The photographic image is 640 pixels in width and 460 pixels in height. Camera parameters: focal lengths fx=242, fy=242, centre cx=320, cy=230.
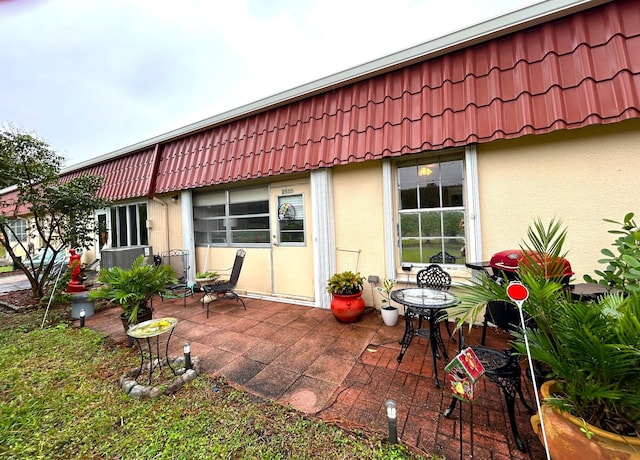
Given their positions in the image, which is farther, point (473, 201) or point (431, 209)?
point (431, 209)

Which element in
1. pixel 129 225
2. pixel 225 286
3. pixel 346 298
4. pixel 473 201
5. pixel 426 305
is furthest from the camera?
pixel 129 225

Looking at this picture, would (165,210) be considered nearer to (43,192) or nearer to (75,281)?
(43,192)

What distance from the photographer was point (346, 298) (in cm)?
354

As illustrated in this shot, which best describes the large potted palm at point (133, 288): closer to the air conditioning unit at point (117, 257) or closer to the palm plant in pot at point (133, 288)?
the palm plant in pot at point (133, 288)

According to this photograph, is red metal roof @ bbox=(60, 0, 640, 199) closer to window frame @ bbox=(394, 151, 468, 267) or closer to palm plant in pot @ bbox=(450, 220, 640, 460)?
window frame @ bbox=(394, 151, 468, 267)

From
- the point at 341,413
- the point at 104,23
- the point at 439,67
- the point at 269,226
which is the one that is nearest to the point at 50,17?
the point at 104,23

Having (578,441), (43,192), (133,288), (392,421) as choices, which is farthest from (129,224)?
(578,441)

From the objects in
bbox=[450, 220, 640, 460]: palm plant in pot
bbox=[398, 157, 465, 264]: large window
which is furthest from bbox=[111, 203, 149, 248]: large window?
bbox=[450, 220, 640, 460]: palm plant in pot

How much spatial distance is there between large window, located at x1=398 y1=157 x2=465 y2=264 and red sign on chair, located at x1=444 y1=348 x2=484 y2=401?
225 cm

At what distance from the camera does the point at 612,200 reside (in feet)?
8.80

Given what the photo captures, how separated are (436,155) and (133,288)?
14.6 feet

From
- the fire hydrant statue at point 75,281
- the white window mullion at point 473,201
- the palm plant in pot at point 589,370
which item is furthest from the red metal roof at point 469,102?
the fire hydrant statue at point 75,281

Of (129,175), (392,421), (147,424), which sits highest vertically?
(129,175)

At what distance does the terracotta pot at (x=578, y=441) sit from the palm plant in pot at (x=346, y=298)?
226 cm
